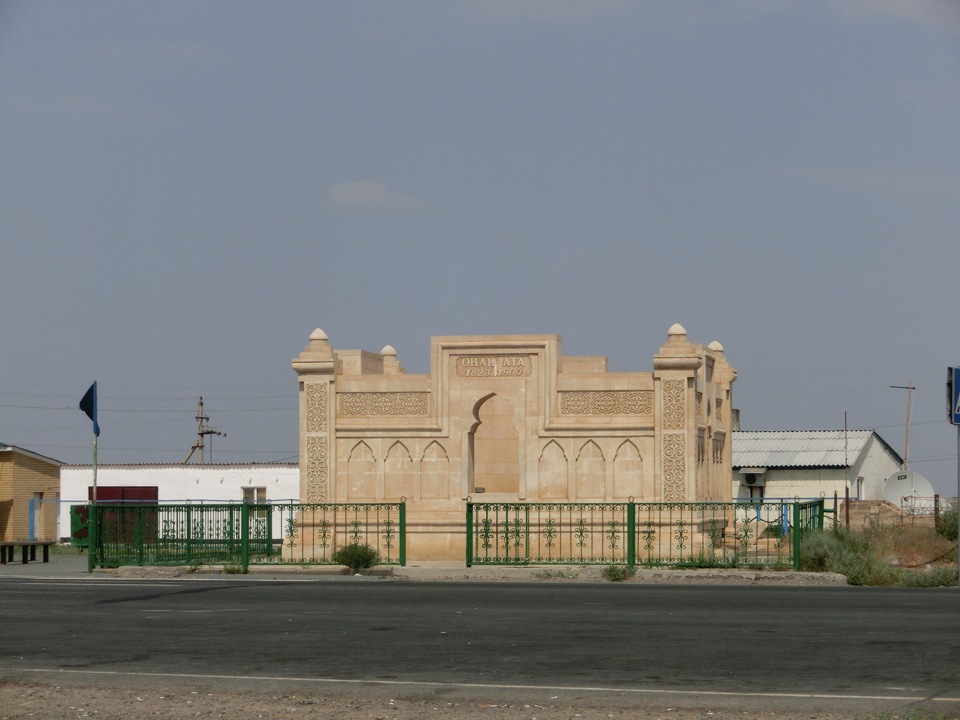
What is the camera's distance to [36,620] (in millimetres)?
16516

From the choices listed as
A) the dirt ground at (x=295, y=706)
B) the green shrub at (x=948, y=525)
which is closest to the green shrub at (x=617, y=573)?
the green shrub at (x=948, y=525)

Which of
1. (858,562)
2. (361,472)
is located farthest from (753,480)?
(858,562)

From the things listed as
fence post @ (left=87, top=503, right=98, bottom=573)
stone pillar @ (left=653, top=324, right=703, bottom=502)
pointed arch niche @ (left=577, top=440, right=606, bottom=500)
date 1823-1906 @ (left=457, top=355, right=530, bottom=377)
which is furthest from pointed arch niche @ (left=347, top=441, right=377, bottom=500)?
stone pillar @ (left=653, top=324, right=703, bottom=502)

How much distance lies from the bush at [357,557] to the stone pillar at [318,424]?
14.1ft

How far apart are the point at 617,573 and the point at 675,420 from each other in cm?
634

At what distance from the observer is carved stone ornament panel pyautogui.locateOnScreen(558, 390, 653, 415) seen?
3112cm

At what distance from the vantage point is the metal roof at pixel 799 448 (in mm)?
71438

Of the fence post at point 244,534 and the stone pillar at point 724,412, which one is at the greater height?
the stone pillar at point 724,412

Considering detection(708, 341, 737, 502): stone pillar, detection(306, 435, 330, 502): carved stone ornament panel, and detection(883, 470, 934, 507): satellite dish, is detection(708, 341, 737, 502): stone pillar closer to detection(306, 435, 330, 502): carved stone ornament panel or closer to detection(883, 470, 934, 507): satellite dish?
detection(306, 435, 330, 502): carved stone ornament panel

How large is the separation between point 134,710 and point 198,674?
1617 mm

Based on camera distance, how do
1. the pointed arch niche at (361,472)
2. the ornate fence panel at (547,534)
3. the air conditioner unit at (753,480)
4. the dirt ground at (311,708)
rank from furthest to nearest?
the air conditioner unit at (753,480)
the pointed arch niche at (361,472)
the ornate fence panel at (547,534)
the dirt ground at (311,708)

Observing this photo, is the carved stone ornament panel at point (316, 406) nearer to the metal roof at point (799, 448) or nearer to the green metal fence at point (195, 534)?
the green metal fence at point (195, 534)

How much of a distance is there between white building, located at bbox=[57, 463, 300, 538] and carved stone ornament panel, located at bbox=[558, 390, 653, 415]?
24130 mm

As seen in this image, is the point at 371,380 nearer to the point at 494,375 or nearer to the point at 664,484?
the point at 494,375
